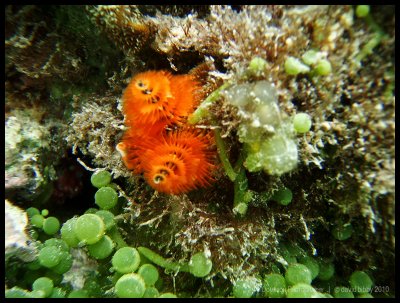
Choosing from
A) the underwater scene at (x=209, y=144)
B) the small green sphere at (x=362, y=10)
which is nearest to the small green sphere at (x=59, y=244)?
the underwater scene at (x=209, y=144)

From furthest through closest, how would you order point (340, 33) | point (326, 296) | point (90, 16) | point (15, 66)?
point (15, 66) → point (90, 16) → point (326, 296) → point (340, 33)

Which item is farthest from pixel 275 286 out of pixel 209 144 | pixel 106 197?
pixel 106 197

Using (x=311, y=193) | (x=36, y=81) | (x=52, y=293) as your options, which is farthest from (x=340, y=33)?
(x=52, y=293)

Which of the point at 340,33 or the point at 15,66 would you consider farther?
the point at 15,66

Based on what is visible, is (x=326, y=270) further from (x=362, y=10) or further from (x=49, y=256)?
(x=49, y=256)

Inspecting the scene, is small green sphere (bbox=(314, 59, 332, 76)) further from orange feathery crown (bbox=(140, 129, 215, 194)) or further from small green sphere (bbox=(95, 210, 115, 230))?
small green sphere (bbox=(95, 210, 115, 230))
